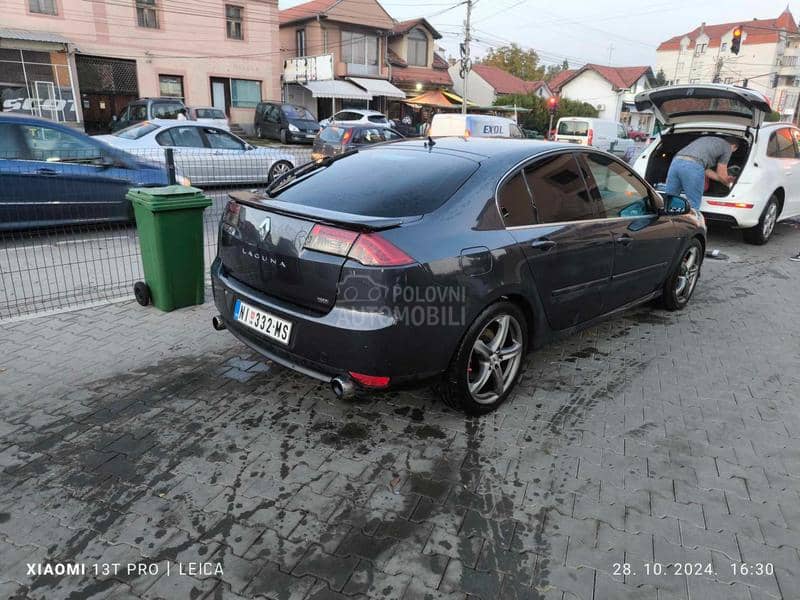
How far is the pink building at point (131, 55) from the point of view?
2269cm

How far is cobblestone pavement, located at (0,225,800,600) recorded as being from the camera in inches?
91.7

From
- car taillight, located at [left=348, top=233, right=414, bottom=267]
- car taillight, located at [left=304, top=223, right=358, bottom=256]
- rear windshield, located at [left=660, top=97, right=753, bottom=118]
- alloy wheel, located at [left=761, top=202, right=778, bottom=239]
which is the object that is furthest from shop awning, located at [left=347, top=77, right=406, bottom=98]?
car taillight, located at [left=348, top=233, right=414, bottom=267]

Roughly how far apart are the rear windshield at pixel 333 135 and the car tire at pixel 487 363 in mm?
11204

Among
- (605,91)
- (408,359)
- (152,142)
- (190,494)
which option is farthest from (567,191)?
(605,91)

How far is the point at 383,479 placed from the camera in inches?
115

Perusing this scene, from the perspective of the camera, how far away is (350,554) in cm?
242

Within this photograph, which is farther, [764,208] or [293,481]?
[764,208]

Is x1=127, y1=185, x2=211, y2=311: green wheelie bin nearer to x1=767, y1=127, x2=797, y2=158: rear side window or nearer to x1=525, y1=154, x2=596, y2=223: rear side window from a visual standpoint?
x1=525, y1=154, x2=596, y2=223: rear side window

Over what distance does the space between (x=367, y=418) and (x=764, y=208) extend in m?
7.53

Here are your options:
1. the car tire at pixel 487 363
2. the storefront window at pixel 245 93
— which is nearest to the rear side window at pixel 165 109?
the storefront window at pixel 245 93

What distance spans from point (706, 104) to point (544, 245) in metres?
6.10

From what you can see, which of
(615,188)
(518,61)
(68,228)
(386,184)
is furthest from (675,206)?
(518,61)

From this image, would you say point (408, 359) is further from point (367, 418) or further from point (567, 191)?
point (567, 191)

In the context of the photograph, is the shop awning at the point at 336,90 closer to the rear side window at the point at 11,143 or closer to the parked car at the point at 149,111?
the parked car at the point at 149,111
